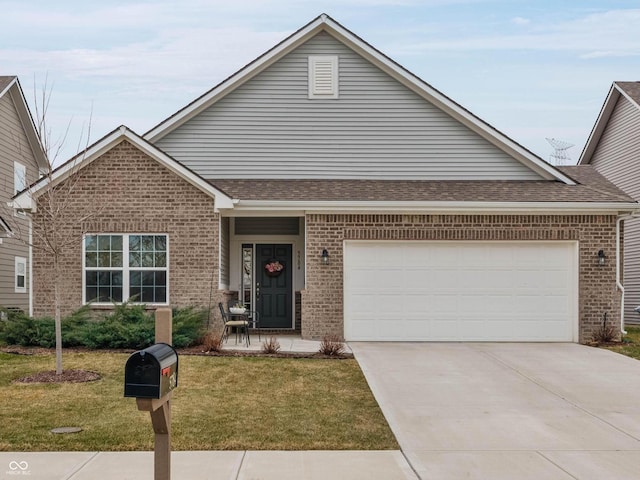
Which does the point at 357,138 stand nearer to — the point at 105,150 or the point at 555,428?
the point at 105,150

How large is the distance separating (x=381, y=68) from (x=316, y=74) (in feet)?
5.29

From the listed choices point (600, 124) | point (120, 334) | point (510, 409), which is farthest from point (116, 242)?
point (600, 124)

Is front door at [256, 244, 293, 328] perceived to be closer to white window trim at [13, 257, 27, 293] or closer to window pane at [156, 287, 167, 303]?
window pane at [156, 287, 167, 303]

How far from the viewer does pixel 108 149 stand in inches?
636

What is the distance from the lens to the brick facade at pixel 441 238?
16547 millimetres

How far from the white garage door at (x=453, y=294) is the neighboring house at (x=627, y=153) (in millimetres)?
8911

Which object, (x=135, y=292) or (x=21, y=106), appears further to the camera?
(x=21, y=106)

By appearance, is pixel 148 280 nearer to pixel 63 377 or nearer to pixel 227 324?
pixel 227 324

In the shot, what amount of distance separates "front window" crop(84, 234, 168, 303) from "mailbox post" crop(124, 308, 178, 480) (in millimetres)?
11070

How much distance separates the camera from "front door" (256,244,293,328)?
19344mm

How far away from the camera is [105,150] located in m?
16.1

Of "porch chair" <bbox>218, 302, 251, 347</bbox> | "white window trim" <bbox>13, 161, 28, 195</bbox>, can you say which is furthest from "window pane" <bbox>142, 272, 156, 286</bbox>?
"white window trim" <bbox>13, 161, 28, 195</bbox>

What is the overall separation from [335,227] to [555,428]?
28.0 ft

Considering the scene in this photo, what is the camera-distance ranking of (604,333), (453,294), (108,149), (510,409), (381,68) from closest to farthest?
(510,409) → (108,149) → (604,333) → (453,294) → (381,68)
